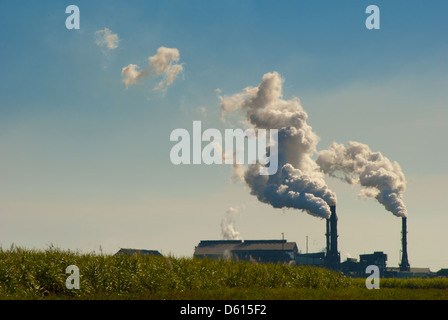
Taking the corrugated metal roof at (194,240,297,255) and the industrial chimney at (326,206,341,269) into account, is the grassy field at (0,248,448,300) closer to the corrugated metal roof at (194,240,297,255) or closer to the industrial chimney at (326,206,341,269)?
the industrial chimney at (326,206,341,269)

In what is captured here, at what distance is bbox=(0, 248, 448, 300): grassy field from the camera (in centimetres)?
1745

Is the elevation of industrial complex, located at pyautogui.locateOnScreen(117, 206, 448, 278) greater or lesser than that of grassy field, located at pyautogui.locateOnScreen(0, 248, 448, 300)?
lesser

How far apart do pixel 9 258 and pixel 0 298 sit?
14.5ft

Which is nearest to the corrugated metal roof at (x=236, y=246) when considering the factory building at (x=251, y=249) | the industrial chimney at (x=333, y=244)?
the factory building at (x=251, y=249)

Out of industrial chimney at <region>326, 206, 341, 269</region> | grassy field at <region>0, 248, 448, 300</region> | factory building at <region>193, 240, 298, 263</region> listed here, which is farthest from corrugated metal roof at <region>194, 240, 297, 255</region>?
grassy field at <region>0, 248, 448, 300</region>

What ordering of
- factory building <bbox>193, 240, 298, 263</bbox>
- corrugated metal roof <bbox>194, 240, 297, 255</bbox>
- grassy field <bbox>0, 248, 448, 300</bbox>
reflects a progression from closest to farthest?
1. grassy field <bbox>0, 248, 448, 300</bbox>
2. factory building <bbox>193, 240, 298, 263</bbox>
3. corrugated metal roof <bbox>194, 240, 297, 255</bbox>

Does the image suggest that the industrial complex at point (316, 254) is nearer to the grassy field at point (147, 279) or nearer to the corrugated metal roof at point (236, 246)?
the corrugated metal roof at point (236, 246)

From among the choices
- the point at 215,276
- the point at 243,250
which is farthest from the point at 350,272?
the point at 215,276

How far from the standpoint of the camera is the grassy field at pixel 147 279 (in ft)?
57.3

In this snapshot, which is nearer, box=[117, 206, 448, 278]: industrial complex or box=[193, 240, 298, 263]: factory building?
box=[117, 206, 448, 278]: industrial complex

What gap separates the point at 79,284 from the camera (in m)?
17.6

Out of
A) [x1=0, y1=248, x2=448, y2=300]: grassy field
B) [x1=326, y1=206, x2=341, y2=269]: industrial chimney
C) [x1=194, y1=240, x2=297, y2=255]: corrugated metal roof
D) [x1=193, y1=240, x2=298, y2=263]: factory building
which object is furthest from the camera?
[x1=194, y1=240, x2=297, y2=255]: corrugated metal roof
